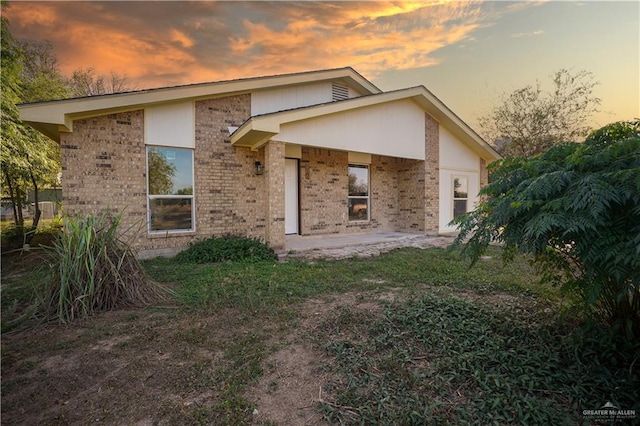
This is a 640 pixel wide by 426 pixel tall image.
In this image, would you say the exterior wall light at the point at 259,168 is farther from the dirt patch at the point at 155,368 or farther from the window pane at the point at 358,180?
the dirt patch at the point at 155,368

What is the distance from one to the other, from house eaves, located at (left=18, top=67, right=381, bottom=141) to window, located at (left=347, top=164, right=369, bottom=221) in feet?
11.9

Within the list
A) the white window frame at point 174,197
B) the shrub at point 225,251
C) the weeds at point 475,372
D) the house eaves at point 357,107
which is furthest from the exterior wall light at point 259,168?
the weeds at point 475,372

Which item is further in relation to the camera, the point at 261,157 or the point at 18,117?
the point at 261,157

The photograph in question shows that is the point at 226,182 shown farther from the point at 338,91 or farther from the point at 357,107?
the point at 338,91

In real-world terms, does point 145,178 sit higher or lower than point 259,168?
lower

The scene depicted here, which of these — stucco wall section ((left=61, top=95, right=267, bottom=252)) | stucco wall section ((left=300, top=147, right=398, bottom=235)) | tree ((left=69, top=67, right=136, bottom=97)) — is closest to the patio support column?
stucco wall section ((left=61, top=95, right=267, bottom=252))

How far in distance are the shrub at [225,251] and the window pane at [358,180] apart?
4.81 metres

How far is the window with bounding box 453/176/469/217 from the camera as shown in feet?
40.6

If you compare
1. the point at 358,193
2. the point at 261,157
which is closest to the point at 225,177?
the point at 261,157

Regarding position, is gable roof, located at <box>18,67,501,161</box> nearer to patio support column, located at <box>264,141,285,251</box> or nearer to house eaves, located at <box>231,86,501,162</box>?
house eaves, located at <box>231,86,501,162</box>

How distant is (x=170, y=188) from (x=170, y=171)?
43 cm

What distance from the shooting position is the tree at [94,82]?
54.4ft

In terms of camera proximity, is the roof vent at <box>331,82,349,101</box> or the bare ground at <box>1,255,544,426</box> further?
the roof vent at <box>331,82,349,101</box>

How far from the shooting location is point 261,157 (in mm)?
8680
